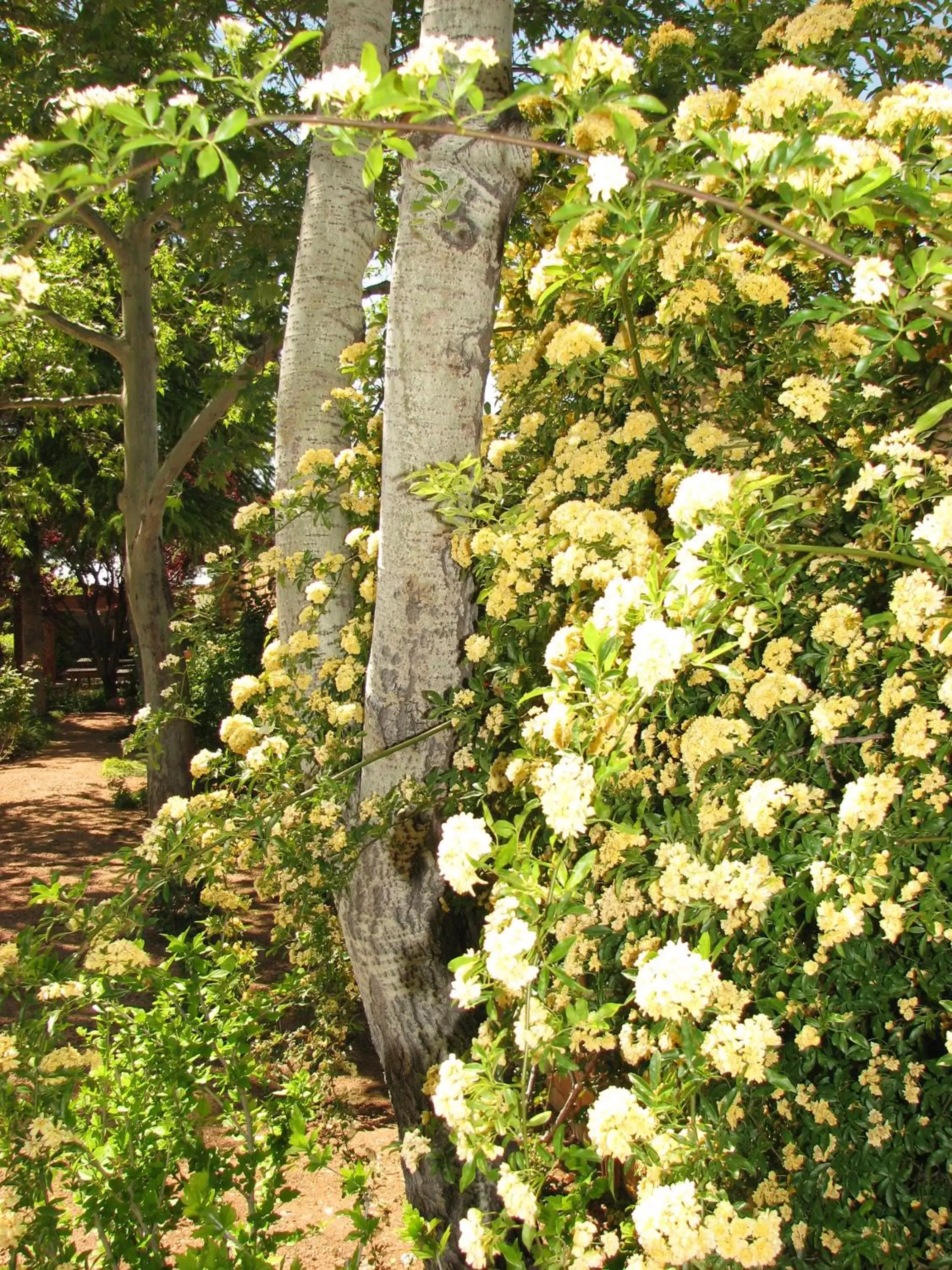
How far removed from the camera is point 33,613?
16.8m

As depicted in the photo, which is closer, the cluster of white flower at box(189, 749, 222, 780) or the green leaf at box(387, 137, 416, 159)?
the green leaf at box(387, 137, 416, 159)

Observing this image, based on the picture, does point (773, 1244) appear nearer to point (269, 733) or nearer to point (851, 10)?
point (269, 733)

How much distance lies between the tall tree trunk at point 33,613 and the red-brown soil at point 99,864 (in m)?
1.00

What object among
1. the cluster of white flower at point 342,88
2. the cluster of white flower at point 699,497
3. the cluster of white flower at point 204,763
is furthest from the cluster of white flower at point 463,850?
the cluster of white flower at point 204,763

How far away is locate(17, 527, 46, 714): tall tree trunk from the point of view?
16484 millimetres

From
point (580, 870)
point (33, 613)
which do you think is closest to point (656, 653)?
point (580, 870)

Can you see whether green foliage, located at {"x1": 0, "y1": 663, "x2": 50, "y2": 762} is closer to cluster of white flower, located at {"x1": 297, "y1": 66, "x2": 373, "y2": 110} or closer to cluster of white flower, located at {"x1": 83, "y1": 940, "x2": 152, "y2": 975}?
cluster of white flower, located at {"x1": 83, "y1": 940, "x2": 152, "y2": 975}

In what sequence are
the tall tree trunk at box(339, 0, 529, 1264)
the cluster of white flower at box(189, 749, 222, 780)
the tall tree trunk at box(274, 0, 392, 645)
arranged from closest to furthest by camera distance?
the tall tree trunk at box(339, 0, 529, 1264), the cluster of white flower at box(189, 749, 222, 780), the tall tree trunk at box(274, 0, 392, 645)

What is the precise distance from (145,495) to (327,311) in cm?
493

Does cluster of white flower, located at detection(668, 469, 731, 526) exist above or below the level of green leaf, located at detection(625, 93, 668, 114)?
below

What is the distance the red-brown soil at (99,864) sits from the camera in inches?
129

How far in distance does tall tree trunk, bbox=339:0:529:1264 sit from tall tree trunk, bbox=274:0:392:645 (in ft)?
1.82

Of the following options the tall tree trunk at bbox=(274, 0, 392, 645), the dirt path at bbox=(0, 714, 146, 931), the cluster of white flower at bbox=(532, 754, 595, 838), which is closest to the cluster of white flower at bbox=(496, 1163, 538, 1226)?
the cluster of white flower at bbox=(532, 754, 595, 838)

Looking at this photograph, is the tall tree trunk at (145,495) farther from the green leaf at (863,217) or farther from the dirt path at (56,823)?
the green leaf at (863,217)
